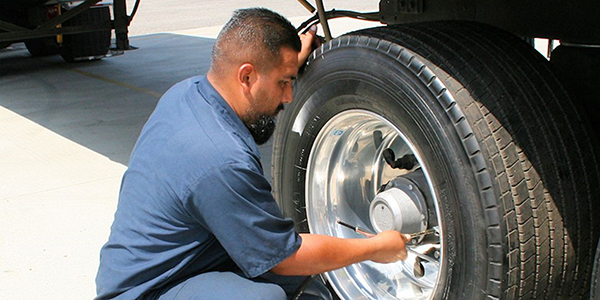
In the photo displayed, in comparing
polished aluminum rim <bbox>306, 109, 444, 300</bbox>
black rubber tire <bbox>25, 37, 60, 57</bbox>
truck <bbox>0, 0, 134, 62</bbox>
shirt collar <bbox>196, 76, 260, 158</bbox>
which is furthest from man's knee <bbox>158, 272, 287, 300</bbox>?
black rubber tire <bbox>25, 37, 60, 57</bbox>

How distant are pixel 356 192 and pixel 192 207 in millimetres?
993

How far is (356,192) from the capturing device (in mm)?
2881

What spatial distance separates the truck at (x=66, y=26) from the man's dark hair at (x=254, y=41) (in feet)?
19.3

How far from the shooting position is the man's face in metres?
2.15

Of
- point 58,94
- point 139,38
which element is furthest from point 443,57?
point 139,38

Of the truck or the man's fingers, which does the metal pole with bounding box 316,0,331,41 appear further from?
the truck

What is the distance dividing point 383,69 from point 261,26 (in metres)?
0.43

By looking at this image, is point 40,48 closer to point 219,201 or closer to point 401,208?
point 401,208

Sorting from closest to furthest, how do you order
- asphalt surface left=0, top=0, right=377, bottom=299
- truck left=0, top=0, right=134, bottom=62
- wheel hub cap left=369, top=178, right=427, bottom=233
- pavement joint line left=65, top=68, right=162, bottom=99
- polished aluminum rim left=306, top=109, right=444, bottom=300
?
wheel hub cap left=369, top=178, right=427, bottom=233 < polished aluminum rim left=306, top=109, right=444, bottom=300 < asphalt surface left=0, top=0, right=377, bottom=299 < pavement joint line left=65, top=68, right=162, bottom=99 < truck left=0, top=0, right=134, bottom=62

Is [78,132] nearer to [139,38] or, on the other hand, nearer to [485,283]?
[485,283]

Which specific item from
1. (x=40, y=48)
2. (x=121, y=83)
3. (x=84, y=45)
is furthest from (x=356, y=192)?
(x=40, y=48)

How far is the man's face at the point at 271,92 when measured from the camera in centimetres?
215

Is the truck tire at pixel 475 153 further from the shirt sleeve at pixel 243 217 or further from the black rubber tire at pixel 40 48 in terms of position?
the black rubber tire at pixel 40 48

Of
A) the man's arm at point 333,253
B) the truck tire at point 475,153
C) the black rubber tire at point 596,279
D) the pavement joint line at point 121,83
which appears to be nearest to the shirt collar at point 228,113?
the man's arm at point 333,253
